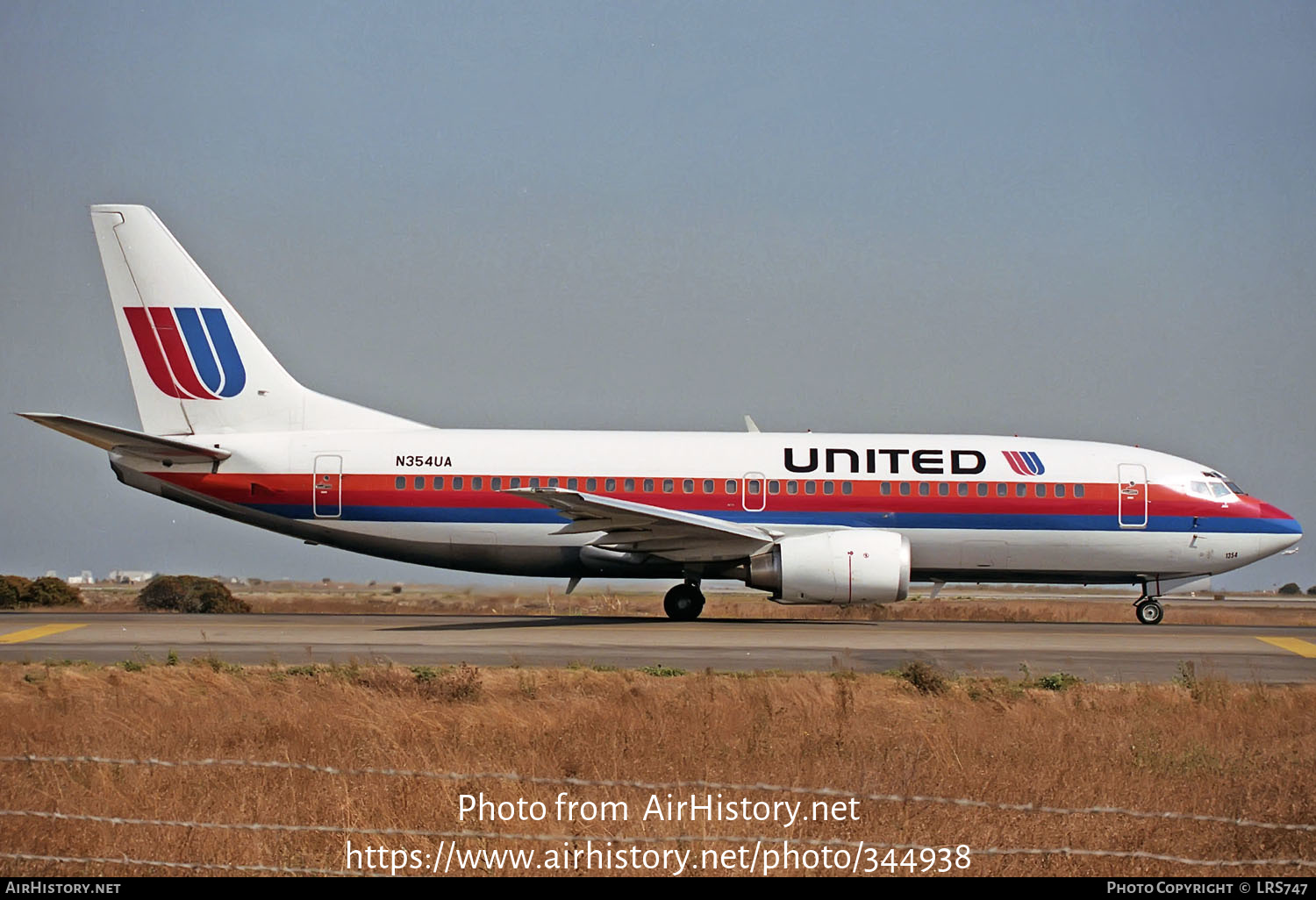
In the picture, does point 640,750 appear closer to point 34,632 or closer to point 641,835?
point 641,835

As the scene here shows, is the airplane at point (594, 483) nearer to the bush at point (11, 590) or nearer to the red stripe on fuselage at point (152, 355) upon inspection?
the red stripe on fuselage at point (152, 355)

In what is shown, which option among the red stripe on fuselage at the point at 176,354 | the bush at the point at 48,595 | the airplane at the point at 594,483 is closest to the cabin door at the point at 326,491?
the airplane at the point at 594,483

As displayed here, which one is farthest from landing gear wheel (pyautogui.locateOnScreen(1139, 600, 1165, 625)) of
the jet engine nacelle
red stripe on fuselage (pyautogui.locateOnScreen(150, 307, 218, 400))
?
red stripe on fuselage (pyautogui.locateOnScreen(150, 307, 218, 400))

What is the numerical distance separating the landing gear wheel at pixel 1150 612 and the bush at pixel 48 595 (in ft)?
82.7

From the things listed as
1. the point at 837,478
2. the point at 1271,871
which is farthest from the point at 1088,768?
the point at 837,478

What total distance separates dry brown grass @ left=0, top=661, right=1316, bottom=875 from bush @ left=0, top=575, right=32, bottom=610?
1845cm

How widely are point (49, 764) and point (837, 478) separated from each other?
17.8 meters

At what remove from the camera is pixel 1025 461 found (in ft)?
86.6

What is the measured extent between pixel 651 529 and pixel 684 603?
9.08 feet

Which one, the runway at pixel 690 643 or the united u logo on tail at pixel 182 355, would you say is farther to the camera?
the united u logo on tail at pixel 182 355

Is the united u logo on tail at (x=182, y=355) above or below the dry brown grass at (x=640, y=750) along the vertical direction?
above

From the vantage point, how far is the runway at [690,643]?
688 inches

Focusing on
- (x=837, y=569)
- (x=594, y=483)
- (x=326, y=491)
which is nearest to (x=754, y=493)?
(x=837, y=569)

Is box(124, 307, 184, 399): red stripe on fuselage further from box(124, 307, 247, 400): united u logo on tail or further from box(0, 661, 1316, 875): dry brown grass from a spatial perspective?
box(0, 661, 1316, 875): dry brown grass
